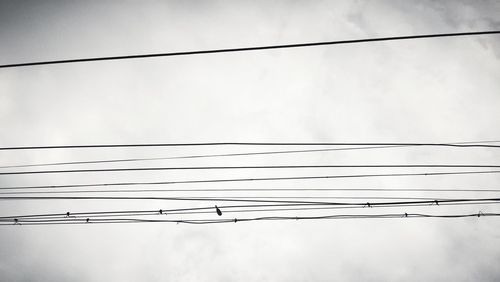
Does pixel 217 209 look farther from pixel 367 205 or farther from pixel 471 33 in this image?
pixel 471 33

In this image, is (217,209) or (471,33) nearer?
(471,33)

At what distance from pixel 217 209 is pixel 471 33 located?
5607mm

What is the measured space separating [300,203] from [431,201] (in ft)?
9.97

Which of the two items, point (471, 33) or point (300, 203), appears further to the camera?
point (300, 203)

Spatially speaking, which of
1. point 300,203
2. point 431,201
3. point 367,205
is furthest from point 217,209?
point 431,201

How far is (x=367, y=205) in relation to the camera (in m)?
6.23

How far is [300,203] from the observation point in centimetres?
607

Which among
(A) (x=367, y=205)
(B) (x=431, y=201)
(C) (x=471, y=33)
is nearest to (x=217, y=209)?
(A) (x=367, y=205)

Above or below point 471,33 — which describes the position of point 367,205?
below

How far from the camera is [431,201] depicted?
6.08m

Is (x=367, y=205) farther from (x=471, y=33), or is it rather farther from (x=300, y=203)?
(x=471, y=33)

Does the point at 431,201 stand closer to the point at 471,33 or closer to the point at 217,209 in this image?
the point at 471,33

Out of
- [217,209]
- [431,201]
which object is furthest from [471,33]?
[217,209]

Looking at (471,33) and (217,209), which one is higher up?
(471,33)
